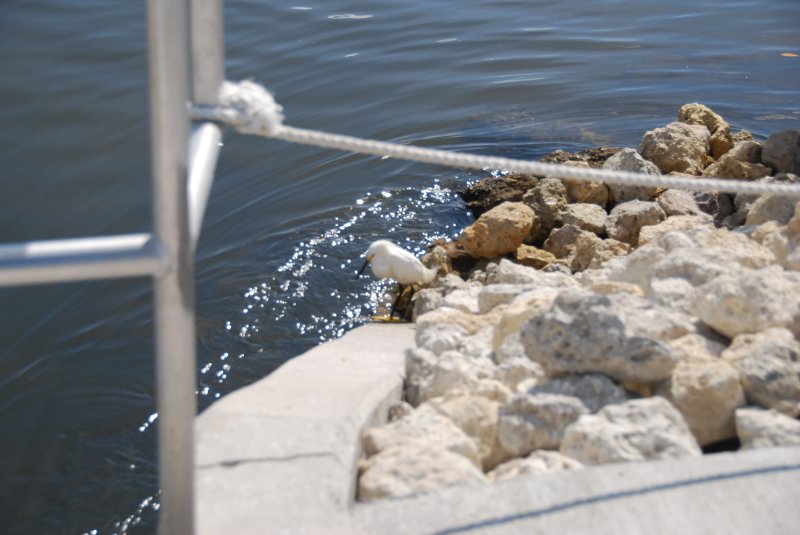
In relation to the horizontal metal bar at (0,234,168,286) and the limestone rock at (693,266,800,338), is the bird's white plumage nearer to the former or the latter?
the limestone rock at (693,266,800,338)

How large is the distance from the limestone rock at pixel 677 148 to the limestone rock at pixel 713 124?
0.41 feet

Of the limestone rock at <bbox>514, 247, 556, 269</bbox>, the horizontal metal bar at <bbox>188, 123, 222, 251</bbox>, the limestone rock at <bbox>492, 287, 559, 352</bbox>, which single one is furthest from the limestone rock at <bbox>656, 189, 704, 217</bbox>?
the horizontal metal bar at <bbox>188, 123, 222, 251</bbox>

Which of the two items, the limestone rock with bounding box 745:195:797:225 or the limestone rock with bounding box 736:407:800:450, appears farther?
the limestone rock with bounding box 745:195:797:225

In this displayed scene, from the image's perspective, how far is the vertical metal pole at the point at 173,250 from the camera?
4.87 ft

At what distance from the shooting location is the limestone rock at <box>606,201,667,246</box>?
17.0ft

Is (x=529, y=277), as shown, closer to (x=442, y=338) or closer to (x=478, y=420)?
(x=442, y=338)

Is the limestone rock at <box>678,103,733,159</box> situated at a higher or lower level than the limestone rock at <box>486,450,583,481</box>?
lower

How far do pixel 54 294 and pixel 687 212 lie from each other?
11.2 ft

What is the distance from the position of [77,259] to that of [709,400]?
159cm

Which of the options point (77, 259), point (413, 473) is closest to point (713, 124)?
point (413, 473)

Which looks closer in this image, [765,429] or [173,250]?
[173,250]

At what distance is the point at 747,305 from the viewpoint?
266 centimetres

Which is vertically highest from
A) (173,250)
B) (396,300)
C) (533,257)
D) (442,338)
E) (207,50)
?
(207,50)

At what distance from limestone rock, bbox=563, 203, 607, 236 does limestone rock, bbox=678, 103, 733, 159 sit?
1409 millimetres
